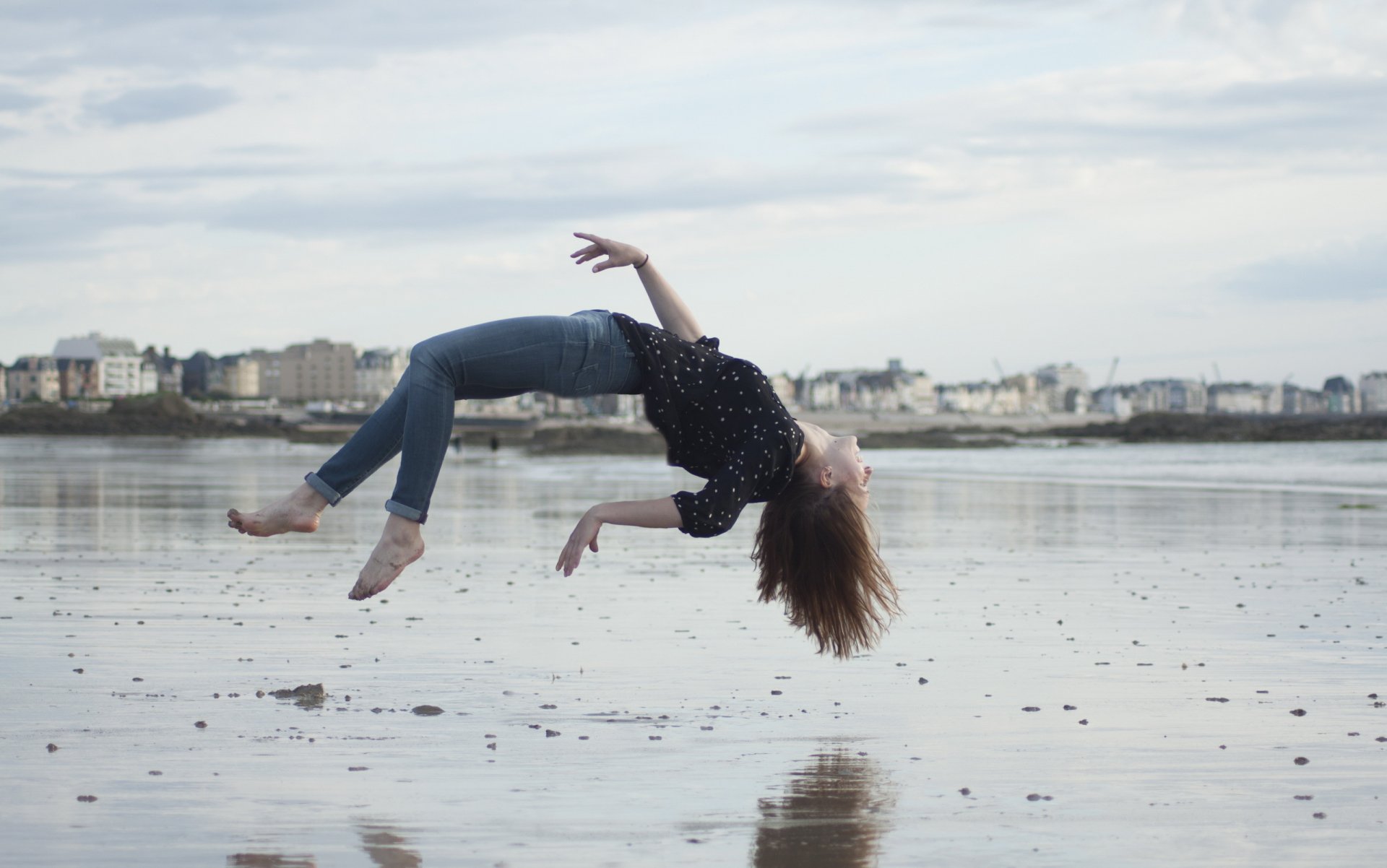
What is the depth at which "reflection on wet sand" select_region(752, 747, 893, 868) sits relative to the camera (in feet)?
13.4

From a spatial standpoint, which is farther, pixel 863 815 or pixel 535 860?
pixel 863 815

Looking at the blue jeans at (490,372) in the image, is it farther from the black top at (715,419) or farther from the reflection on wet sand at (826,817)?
the reflection on wet sand at (826,817)

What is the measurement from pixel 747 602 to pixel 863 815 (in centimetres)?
565

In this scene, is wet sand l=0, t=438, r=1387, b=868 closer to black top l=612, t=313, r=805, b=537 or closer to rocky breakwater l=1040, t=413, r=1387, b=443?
black top l=612, t=313, r=805, b=537

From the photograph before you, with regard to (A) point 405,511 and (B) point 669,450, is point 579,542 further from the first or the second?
(B) point 669,450

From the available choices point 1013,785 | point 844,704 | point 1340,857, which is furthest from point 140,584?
point 1340,857

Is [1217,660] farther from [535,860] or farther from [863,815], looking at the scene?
[535,860]

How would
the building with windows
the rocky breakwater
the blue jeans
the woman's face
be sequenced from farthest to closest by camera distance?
the building with windows, the rocky breakwater, the woman's face, the blue jeans

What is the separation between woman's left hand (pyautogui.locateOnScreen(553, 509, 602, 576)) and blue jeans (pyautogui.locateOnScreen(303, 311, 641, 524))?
431 millimetres

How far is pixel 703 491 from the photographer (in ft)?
16.4

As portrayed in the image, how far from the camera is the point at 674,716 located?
239 inches

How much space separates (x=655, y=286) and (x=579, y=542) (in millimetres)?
1217

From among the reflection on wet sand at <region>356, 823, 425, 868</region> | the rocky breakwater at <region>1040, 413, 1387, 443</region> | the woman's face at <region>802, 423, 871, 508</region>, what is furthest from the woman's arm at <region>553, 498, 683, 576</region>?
the rocky breakwater at <region>1040, 413, 1387, 443</region>

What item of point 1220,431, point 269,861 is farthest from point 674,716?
point 1220,431
